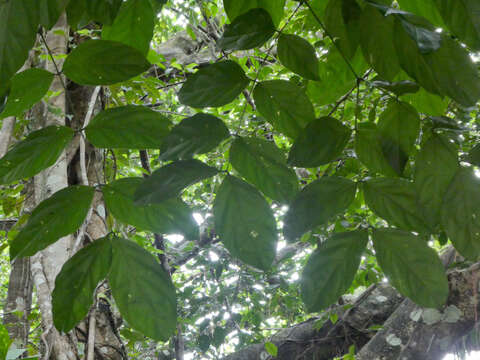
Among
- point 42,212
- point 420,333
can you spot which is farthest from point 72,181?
point 420,333

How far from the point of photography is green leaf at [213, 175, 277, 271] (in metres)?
0.46

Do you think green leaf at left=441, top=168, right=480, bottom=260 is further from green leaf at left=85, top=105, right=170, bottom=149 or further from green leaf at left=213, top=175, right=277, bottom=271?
green leaf at left=85, top=105, right=170, bottom=149

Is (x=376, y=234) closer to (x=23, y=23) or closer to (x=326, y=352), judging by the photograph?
(x=23, y=23)

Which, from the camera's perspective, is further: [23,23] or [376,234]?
[376,234]

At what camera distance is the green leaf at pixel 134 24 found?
1.62 ft

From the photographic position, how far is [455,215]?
0.46m

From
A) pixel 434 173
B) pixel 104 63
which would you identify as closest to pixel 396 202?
pixel 434 173

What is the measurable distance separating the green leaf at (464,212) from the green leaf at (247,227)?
0.21 m

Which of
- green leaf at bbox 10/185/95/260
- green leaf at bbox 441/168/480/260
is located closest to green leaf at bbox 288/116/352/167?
green leaf at bbox 441/168/480/260

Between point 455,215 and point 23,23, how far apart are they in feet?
1.67

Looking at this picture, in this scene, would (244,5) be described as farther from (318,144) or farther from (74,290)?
A: (74,290)

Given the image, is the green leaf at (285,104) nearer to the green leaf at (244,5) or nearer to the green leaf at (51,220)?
the green leaf at (244,5)

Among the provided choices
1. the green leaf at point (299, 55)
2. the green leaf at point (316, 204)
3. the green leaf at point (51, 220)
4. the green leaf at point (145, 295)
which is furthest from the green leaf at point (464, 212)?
the green leaf at point (51, 220)

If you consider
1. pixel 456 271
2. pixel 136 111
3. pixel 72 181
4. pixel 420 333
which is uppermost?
pixel 72 181
